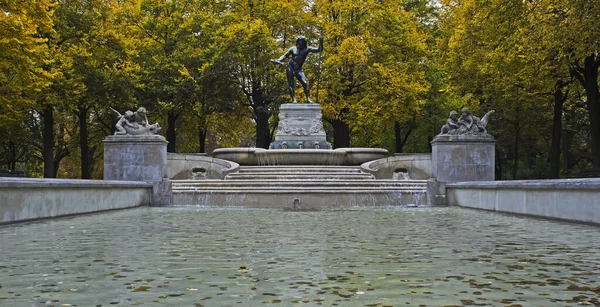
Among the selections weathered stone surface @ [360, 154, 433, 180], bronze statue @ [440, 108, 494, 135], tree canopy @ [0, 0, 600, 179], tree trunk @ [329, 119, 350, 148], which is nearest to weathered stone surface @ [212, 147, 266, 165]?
weathered stone surface @ [360, 154, 433, 180]

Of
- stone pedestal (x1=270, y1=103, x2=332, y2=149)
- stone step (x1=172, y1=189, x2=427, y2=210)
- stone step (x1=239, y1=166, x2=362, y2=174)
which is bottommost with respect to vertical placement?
stone step (x1=172, y1=189, x2=427, y2=210)

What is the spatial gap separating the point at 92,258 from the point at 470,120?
14.8 m

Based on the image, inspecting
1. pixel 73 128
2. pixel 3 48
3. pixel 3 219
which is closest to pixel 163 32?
pixel 73 128

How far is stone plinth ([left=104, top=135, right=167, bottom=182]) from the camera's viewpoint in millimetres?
19922

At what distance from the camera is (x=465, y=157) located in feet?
66.0

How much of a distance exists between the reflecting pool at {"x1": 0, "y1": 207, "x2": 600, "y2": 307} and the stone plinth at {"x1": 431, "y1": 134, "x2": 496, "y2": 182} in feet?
26.0

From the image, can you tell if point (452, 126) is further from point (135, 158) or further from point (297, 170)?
point (135, 158)

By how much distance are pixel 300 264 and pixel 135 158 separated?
1380 cm

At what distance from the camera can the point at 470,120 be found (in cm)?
2030

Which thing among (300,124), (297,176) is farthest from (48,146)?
(297,176)

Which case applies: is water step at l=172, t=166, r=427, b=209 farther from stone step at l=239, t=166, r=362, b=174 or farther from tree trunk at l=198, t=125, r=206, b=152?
tree trunk at l=198, t=125, r=206, b=152

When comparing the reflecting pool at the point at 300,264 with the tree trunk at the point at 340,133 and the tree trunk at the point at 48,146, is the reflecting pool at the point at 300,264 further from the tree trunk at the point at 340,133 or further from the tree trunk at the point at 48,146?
the tree trunk at the point at 340,133

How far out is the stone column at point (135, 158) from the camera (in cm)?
1991

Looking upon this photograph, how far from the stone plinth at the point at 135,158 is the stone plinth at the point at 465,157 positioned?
7.83 metres
